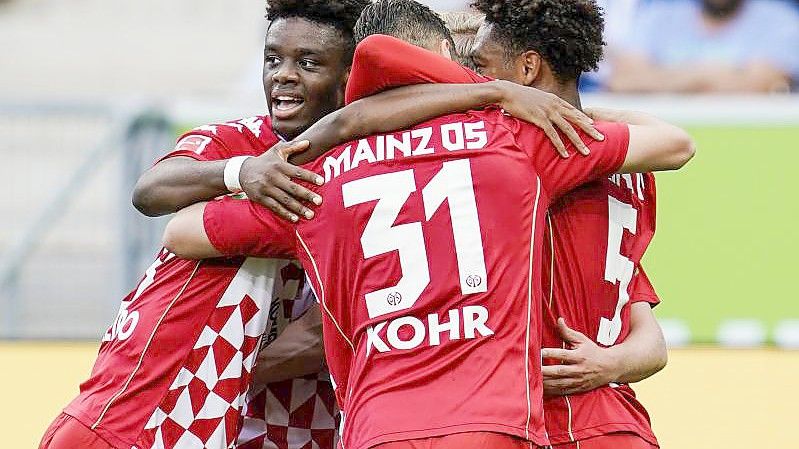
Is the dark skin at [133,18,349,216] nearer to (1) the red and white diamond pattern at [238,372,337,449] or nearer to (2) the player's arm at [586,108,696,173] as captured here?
(1) the red and white diamond pattern at [238,372,337,449]

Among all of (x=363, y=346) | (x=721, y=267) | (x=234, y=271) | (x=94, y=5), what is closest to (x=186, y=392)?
(x=234, y=271)

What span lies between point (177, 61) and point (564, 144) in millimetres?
16449

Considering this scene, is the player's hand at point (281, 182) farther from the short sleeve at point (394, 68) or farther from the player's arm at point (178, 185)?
the short sleeve at point (394, 68)

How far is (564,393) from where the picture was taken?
3180 millimetres

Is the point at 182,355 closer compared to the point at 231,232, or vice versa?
the point at 231,232

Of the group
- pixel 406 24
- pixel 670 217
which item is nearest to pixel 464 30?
pixel 406 24

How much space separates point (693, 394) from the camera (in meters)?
6.38

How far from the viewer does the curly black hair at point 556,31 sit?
331 centimetres

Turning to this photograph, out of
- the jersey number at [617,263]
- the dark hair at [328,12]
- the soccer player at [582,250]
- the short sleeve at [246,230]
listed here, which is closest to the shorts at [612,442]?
the soccer player at [582,250]

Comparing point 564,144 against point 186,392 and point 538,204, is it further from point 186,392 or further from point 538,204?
point 186,392

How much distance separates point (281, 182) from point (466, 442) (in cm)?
78

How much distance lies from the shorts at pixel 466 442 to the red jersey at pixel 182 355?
78cm

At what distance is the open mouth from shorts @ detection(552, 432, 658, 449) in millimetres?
1165

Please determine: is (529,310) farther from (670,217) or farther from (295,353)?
(670,217)
